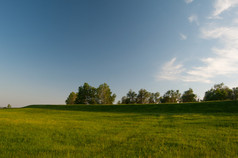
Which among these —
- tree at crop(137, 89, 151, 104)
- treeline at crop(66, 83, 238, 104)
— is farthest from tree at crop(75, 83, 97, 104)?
tree at crop(137, 89, 151, 104)

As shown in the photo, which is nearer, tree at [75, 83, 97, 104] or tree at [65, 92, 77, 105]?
tree at [75, 83, 97, 104]

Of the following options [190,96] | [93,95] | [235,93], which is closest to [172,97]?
[190,96]

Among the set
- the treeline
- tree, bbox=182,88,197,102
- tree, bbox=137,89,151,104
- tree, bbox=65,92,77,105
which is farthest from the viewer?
tree, bbox=137,89,151,104

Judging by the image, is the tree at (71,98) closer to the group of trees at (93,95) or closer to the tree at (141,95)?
the group of trees at (93,95)

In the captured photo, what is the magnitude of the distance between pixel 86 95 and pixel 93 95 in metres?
5.21

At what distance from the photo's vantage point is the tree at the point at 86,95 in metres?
80.5

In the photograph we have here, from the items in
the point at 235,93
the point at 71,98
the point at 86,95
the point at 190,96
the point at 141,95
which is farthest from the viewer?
the point at 141,95

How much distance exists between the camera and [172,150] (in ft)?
16.4

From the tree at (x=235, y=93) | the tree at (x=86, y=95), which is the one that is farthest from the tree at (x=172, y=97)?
the tree at (x=86, y=95)

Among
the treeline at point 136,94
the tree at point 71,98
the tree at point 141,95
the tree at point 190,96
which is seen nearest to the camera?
the treeline at point 136,94

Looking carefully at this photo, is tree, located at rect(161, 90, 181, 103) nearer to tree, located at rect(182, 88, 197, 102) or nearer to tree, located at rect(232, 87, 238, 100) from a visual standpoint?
tree, located at rect(182, 88, 197, 102)

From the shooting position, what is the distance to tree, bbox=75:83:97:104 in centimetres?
8046

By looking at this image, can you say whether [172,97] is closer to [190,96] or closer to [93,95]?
[190,96]

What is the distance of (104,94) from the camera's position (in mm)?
85188
